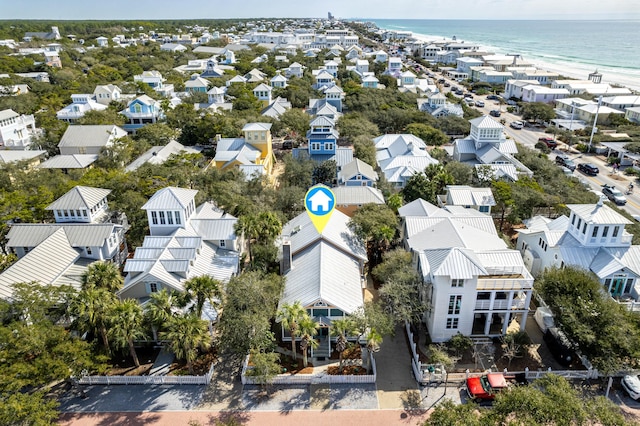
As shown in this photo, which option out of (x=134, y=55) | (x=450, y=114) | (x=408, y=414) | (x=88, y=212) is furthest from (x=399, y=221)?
(x=134, y=55)

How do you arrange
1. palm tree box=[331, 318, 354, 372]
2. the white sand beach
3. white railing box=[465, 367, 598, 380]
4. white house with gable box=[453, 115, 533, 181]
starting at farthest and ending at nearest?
the white sand beach → white house with gable box=[453, 115, 533, 181] → white railing box=[465, 367, 598, 380] → palm tree box=[331, 318, 354, 372]

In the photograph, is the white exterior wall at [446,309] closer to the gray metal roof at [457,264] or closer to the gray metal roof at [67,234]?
the gray metal roof at [457,264]

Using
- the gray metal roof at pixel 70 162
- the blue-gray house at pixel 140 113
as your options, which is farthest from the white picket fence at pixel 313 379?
the blue-gray house at pixel 140 113

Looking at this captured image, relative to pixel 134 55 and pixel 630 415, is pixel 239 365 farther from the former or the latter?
pixel 134 55

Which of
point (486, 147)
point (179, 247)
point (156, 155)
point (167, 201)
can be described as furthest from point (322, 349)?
point (486, 147)

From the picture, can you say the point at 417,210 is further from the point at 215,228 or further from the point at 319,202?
the point at 215,228

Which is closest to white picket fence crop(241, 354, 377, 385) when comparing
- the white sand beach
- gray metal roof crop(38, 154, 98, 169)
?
gray metal roof crop(38, 154, 98, 169)

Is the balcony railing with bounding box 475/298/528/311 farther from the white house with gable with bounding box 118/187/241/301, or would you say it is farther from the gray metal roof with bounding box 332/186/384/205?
the white house with gable with bounding box 118/187/241/301
